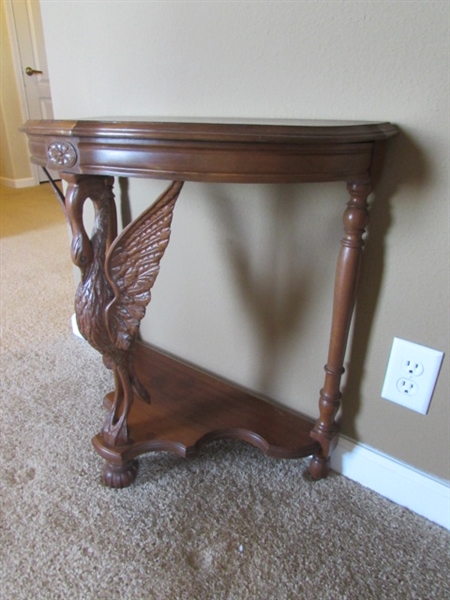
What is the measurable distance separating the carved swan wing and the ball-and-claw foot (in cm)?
26

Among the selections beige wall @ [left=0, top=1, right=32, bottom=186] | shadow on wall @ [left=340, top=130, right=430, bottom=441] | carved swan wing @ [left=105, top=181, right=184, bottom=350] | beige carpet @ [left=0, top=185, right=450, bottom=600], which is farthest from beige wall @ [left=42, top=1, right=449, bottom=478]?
beige wall @ [left=0, top=1, right=32, bottom=186]

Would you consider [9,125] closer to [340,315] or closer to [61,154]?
[61,154]

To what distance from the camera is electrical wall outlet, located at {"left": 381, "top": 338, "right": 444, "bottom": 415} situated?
70 centimetres

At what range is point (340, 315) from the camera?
703 millimetres

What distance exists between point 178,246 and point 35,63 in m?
2.95

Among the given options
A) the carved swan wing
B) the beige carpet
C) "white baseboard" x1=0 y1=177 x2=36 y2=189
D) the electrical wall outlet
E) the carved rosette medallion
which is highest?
the carved rosette medallion

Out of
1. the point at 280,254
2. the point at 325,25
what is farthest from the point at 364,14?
the point at 280,254

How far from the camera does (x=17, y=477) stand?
0.81m

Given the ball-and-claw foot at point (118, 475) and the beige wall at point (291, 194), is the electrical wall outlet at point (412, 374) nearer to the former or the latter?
the beige wall at point (291, 194)

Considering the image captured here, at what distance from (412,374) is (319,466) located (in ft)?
0.83

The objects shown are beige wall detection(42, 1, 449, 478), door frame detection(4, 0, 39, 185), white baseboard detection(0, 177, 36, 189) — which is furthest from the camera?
white baseboard detection(0, 177, 36, 189)

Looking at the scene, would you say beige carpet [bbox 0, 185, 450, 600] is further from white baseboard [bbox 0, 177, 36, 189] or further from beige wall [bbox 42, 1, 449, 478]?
white baseboard [bbox 0, 177, 36, 189]

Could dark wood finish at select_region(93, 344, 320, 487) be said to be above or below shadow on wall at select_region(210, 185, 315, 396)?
below

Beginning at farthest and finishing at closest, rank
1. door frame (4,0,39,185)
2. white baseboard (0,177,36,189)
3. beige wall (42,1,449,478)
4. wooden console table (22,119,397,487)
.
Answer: white baseboard (0,177,36,189) < door frame (4,0,39,185) < beige wall (42,1,449,478) < wooden console table (22,119,397,487)
